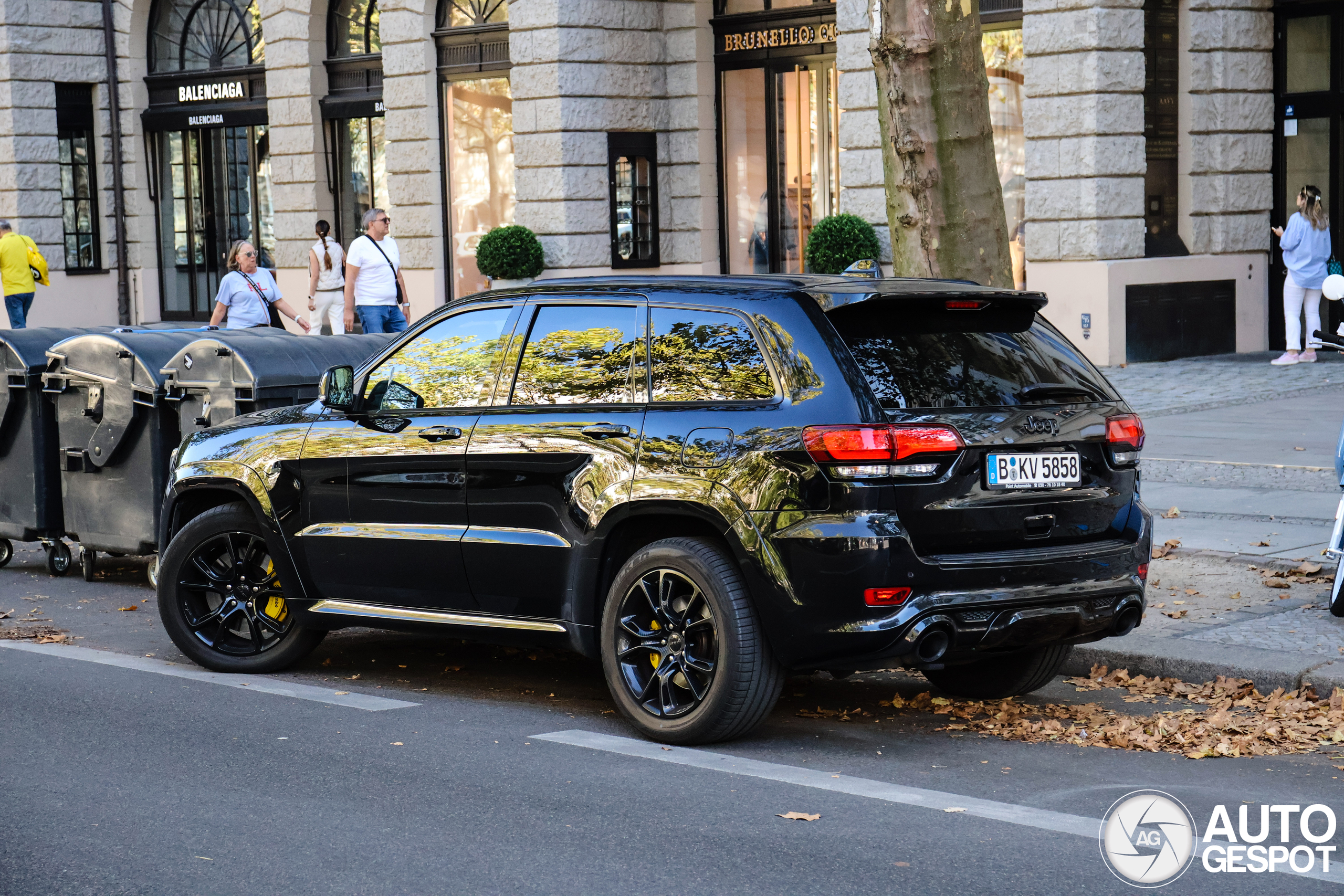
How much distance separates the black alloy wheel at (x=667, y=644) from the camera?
227 inches

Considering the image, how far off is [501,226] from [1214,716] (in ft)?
57.8

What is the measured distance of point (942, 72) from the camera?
28.5ft

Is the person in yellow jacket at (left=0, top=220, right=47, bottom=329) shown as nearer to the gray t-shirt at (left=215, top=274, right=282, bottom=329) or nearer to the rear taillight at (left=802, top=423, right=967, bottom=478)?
the gray t-shirt at (left=215, top=274, right=282, bottom=329)

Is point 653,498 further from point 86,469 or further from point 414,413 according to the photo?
point 86,469

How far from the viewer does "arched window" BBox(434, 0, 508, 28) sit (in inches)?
918

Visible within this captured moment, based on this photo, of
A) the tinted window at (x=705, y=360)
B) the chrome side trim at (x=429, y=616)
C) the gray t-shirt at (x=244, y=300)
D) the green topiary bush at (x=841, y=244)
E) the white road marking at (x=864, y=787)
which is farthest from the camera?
the green topiary bush at (x=841, y=244)

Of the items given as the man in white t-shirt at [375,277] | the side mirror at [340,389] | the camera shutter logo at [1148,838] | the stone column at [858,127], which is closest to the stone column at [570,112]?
the stone column at [858,127]

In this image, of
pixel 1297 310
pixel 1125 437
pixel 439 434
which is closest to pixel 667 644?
pixel 439 434

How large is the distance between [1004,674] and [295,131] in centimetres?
2088

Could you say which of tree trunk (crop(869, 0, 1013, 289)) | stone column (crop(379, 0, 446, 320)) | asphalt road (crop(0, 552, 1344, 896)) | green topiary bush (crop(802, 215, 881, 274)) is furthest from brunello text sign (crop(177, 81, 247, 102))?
asphalt road (crop(0, 552, 1344, 896))

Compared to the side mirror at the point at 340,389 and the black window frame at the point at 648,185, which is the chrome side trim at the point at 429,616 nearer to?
the side mirror at the point at 340,389

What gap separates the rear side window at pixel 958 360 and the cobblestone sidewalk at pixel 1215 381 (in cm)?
839

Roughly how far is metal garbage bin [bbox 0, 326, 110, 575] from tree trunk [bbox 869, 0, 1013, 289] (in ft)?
14.8

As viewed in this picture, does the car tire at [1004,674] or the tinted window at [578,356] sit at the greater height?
the tinted window at [578,356]
